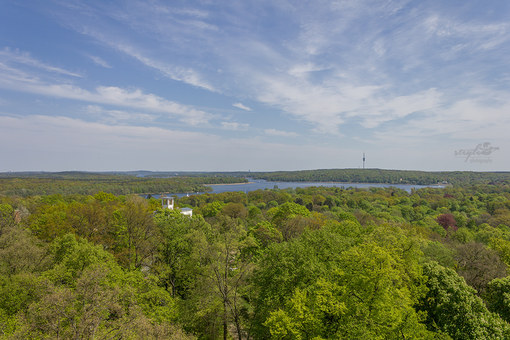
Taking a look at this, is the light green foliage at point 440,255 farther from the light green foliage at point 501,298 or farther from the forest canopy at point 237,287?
the light green foliage at point 501,298

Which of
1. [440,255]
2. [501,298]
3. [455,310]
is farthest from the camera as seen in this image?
[440,255]

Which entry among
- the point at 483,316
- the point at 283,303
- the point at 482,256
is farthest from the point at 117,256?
the point at 482,256

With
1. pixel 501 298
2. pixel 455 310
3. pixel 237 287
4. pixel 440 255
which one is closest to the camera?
pixel 455 310

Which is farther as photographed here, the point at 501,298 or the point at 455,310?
the point at 501,298

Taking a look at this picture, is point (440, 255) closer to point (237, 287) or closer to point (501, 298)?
point (501, 298)

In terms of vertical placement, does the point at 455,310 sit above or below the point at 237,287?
above

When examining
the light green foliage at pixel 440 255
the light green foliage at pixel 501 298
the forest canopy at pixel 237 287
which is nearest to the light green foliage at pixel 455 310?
the forest canopy at pixel 237 287

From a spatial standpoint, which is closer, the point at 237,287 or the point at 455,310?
the point at 455,310

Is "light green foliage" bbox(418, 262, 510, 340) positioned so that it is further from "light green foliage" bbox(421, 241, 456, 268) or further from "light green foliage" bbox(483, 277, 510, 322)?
"light green foliage" bbox(421, 241, 456, 268)

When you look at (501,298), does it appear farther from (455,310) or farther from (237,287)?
(237,287)

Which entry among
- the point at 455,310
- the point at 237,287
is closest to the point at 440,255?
the point at 455,310

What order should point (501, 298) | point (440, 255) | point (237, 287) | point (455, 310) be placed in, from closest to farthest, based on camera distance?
A: point (455, 310), point (501, 298), point (237, 287), point (440, 255)

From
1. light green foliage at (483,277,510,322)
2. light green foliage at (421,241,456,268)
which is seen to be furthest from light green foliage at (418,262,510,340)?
light green foliage at (421,241,456,268)
